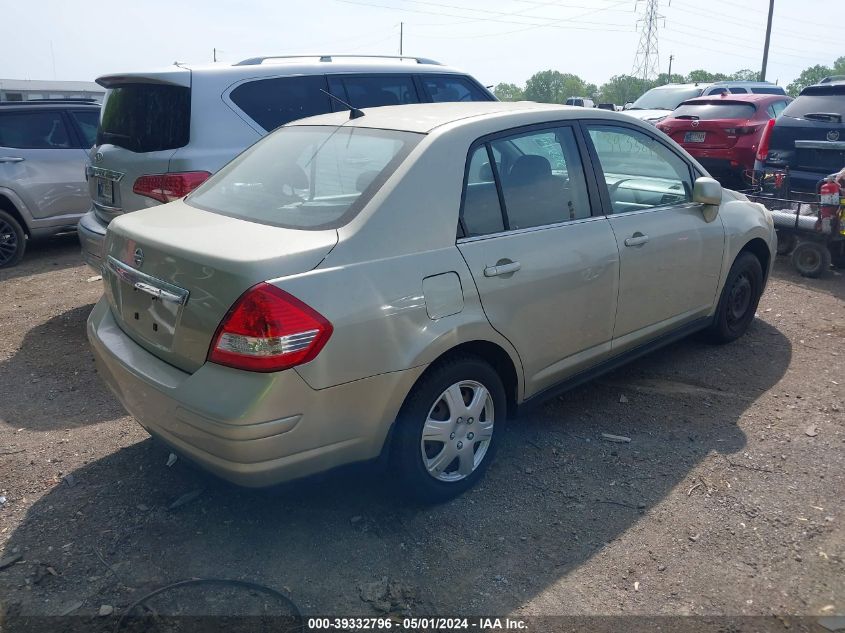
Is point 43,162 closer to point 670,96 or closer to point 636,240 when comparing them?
point 636,240

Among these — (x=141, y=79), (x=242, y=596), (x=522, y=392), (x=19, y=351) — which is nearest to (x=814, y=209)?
(x=522, y=392)

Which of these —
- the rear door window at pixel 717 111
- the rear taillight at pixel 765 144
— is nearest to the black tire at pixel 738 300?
the rear taillight at pixel 765 144

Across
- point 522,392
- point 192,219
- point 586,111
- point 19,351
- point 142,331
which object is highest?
point 586,111

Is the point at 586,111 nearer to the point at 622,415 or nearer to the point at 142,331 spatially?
the point at 622,415

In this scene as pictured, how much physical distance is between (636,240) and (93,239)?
3.90 m

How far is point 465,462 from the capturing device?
3410 millimetres

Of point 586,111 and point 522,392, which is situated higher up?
point 586,111

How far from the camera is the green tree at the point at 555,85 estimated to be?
288 ft

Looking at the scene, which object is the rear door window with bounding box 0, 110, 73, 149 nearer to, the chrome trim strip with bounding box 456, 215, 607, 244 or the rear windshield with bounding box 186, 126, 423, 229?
the rear windshield with bounding box 186, 126, 423, 229

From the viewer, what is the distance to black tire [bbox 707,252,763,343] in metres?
5.14

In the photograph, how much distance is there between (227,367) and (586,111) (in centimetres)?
252

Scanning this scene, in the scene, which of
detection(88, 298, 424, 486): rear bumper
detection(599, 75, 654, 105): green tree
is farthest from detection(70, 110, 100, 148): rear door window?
detection(599, 75, 654, 105): green tree

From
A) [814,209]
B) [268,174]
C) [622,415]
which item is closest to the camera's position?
[268,174]

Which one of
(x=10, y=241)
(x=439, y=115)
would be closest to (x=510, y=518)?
(x=439, y=115)
